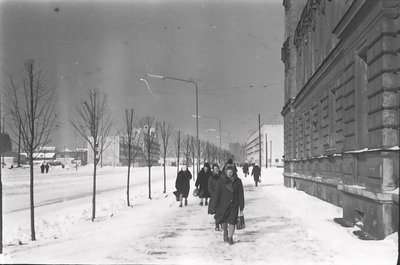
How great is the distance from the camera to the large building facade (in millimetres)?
9250

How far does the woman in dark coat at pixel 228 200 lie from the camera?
29.9 feet

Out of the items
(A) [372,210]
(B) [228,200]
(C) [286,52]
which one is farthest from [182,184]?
(C) [286,52]

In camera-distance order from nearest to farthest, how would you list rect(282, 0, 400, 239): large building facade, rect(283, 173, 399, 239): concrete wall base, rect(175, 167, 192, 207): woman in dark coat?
1. rect(283, 173, 399, 239): concrete wall base
2. rect(282, 0, 400, 239): large building facade
3. rect(175, 167, 192, 207): woman in dark coat

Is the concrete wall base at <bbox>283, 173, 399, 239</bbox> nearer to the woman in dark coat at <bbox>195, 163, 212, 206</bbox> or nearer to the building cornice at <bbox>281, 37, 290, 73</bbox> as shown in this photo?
the woman in dark coat at <bbox>195, 163, 212, 206</bbox>

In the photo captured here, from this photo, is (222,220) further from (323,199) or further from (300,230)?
(323,199)

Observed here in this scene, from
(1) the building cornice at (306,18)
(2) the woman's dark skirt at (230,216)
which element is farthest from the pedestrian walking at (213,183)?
(1) the building cornice at (306,18)

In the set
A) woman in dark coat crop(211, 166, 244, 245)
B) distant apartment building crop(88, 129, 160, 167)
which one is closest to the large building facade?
woman in dark coat crop(211, 166, 244, 245)

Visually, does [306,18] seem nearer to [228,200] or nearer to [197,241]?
[228,200]

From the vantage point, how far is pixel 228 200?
9.13m

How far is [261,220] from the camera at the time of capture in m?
13.0

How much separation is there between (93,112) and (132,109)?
4.93 metres

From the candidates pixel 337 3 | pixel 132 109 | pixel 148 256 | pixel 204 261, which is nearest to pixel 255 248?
pixel 204 261

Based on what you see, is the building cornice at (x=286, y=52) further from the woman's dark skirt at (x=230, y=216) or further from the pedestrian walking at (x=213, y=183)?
the woman's dark skirt at (x=230, y=216)

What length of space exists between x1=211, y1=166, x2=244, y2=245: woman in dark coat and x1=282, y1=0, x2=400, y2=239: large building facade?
2819mm
